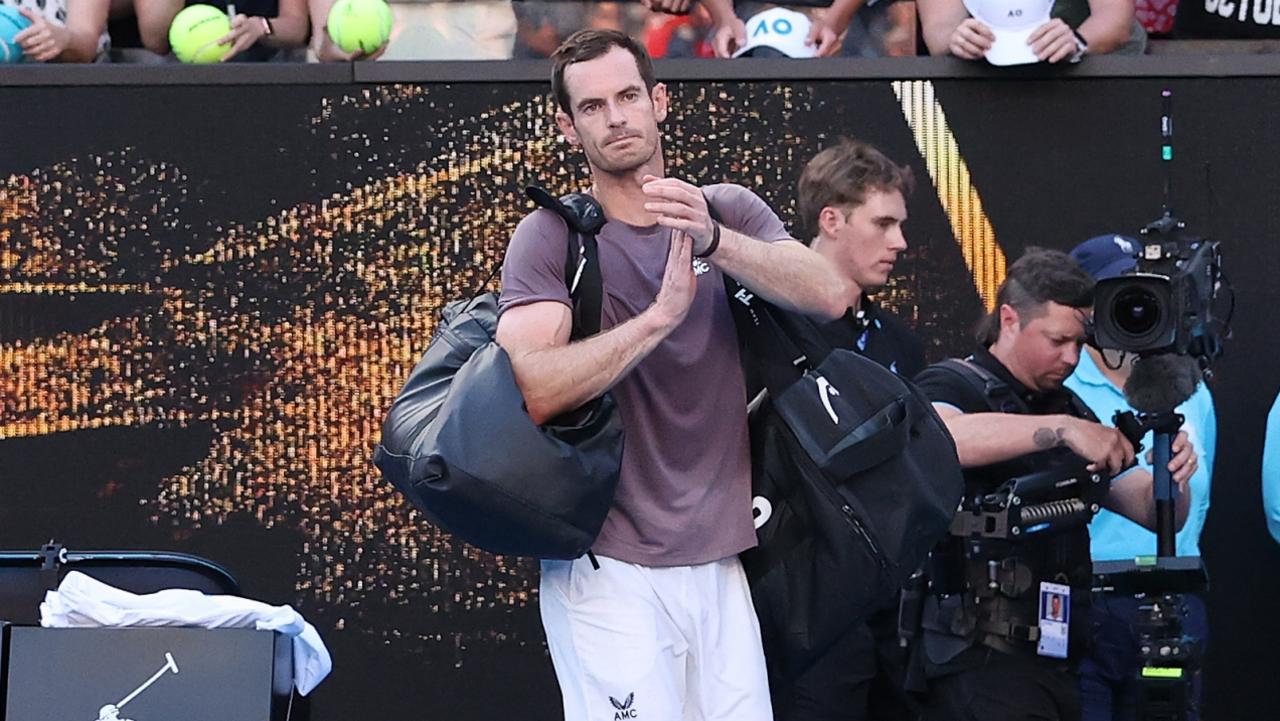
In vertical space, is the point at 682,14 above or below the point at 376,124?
above

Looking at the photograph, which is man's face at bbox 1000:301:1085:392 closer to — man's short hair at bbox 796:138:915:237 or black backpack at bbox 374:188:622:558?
man's short hair at bbox 796:138:915:237

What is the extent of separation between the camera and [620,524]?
3.97 metres

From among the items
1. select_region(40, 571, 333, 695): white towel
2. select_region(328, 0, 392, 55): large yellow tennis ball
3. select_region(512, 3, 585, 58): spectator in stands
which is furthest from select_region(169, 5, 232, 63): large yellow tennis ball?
select_region(40, 571, 333, 695): white towel

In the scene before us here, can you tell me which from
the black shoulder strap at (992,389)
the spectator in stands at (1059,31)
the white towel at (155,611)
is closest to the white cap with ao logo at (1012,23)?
the spectator in stands at (1059,31)

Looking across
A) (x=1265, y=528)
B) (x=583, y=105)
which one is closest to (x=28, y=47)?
(x=583, y=105)

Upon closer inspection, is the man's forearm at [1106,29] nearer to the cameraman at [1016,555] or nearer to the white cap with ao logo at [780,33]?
the white cap with ao logo at [780,33]

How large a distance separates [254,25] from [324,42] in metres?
0.29

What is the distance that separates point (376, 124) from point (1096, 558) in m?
2.59

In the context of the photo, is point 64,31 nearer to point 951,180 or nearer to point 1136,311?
point 951,180

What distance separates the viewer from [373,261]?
6.12 metres

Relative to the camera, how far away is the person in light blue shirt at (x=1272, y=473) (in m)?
5.78

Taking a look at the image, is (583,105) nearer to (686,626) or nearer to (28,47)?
(686,626)

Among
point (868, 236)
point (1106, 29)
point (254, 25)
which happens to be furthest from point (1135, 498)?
point (254, 25)

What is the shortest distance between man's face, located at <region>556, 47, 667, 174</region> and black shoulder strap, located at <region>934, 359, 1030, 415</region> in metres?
1.44
